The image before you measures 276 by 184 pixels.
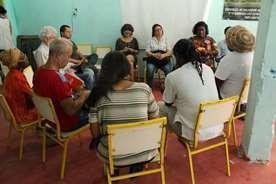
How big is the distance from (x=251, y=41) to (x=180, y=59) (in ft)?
3.19

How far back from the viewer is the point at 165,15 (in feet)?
16.5

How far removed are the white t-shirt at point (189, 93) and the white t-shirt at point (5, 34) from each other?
3369mm

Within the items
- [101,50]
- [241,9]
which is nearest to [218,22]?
[241,9]

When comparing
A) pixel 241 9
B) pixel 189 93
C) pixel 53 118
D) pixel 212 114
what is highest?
pixel 241 9

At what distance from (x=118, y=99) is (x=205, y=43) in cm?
311

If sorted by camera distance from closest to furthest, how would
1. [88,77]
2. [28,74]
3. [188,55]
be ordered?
[188,55] < [28,74] < [88,77]

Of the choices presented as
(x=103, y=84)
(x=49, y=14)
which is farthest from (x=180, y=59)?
(x=49, y=14)

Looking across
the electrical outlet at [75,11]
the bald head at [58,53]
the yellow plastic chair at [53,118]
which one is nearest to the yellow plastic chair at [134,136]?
the yellow plastic chair at [53,118]

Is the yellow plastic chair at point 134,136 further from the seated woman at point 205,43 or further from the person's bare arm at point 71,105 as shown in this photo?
the seated woman at point 205,43

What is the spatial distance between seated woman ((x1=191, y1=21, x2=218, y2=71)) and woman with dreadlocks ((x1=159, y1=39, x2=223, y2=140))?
93.4 inches

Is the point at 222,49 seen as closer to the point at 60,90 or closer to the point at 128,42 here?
the point at 128,42

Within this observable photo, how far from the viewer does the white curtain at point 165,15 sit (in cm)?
493

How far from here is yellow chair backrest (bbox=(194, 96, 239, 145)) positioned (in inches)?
82.8

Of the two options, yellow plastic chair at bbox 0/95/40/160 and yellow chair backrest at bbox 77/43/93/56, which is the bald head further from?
yellow chair backrest at bbox 77/43/93/56
